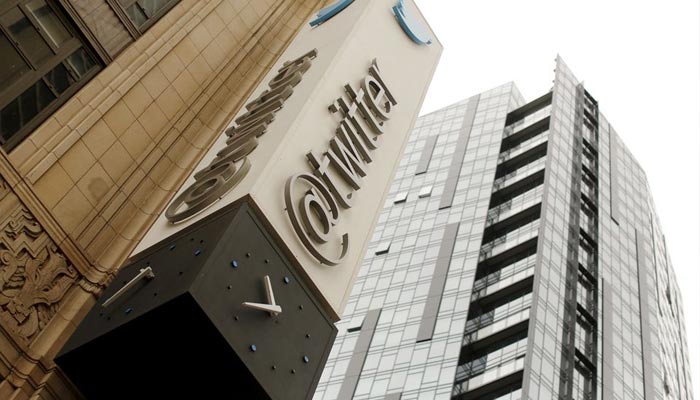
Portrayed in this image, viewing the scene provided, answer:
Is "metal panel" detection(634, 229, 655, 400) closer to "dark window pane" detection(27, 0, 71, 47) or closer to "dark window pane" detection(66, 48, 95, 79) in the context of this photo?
"dark window pane" detection(66, 48, 95, 79)

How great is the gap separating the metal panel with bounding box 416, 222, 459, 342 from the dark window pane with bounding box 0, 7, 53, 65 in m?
55.2

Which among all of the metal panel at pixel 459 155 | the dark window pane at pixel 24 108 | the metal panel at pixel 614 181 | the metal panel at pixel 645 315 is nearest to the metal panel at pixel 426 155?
the metal panel at pixel 459 155

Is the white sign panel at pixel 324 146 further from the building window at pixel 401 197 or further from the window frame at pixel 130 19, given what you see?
the building window at pixel 401 197

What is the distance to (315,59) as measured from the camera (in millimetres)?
19609

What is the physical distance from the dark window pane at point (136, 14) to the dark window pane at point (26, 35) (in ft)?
9.30

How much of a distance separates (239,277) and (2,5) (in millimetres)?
6922

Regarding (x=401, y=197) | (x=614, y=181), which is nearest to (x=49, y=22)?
(x=401, y=197)

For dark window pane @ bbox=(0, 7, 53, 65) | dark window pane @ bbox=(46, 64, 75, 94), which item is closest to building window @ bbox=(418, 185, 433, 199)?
dark window pane @ bbox=(46, 64, 75, 94)

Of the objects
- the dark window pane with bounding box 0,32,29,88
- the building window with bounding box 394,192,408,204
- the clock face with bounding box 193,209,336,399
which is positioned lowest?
the building window with bounding box 394,192,408,204

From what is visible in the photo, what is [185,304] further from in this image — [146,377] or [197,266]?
[146,377]

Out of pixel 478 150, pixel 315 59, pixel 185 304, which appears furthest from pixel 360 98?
pixel 478 150

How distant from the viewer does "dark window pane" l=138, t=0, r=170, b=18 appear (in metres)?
18.8

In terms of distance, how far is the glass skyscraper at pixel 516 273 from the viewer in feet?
212

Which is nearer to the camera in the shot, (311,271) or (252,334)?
(252,334)
